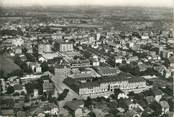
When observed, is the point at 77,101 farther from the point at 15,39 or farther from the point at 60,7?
the point at 15,39

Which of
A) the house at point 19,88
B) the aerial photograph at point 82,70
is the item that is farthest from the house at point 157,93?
the house at point 19,88

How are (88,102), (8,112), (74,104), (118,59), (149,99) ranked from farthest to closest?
(118,59) → (149,99) → (88,102) → (74,104) → (8,112)

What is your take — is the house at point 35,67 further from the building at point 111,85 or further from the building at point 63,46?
the building at point 63,46

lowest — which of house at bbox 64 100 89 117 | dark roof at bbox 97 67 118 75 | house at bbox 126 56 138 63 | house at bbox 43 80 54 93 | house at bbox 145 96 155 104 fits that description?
house at bbox 126 56 138 63

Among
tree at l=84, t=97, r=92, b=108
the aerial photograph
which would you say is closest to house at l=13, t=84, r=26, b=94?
the aerial photograph

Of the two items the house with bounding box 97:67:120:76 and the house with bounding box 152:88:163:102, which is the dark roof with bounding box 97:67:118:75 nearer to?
the house with bounding box 97:67:120:76

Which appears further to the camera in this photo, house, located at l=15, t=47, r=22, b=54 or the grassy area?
house, located at l=15, t=47, r=22, b=54

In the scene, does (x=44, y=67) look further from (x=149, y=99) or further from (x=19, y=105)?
(x=149, y=99)

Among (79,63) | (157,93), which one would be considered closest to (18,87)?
(79,63)
